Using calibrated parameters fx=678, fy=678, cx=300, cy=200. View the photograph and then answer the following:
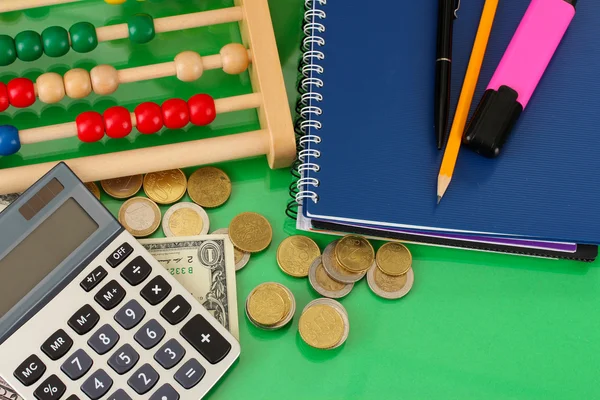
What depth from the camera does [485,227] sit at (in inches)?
25.7

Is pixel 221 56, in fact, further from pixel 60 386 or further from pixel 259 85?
pixel 60 386

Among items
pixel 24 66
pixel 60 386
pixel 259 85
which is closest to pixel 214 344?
pixel 60 386

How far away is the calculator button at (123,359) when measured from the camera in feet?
1.95

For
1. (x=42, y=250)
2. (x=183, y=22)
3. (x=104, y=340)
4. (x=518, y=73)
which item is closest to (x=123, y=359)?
(x=104, y=340)

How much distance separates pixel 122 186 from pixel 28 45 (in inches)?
6.4

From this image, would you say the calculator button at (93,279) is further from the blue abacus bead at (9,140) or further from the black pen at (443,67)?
the black pen at (443,67)

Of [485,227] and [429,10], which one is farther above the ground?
[429,10]

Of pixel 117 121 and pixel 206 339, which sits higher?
pixel 117 121

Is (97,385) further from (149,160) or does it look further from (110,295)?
(149,160)

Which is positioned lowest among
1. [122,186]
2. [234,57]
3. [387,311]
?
[387,311]

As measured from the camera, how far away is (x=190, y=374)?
60 centimetres

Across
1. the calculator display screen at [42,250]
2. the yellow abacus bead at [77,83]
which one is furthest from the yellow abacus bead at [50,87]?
the calculator display screen at [42,250]

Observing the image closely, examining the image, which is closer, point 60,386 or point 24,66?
point 60,386

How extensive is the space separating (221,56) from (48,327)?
12.0 inches
